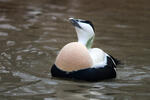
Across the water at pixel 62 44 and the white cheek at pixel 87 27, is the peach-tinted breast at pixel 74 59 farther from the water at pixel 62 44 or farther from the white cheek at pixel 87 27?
the white cheek at pixel 87 27

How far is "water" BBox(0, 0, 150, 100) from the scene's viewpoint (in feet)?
22.5

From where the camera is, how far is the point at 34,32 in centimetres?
1098

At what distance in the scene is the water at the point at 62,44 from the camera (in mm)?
6863

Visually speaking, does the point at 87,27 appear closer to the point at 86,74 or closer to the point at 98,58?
the point at 98,58

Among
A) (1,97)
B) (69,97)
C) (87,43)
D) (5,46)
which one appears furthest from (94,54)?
(5,46)

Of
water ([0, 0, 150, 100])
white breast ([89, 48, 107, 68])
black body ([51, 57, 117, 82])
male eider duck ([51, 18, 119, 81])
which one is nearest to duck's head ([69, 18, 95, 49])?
male eider duck ([51, 18, 119, 81])

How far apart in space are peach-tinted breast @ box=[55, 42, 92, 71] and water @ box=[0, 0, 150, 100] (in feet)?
0.83

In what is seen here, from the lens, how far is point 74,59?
7.10 metres

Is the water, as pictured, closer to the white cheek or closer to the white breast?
the white breast

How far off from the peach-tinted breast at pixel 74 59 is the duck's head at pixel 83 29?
32 centimetres

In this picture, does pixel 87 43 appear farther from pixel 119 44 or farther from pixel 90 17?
pixel 90 17

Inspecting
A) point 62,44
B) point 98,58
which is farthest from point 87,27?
point 62,44

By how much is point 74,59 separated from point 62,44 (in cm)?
287

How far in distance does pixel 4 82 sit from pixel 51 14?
6089 mm
